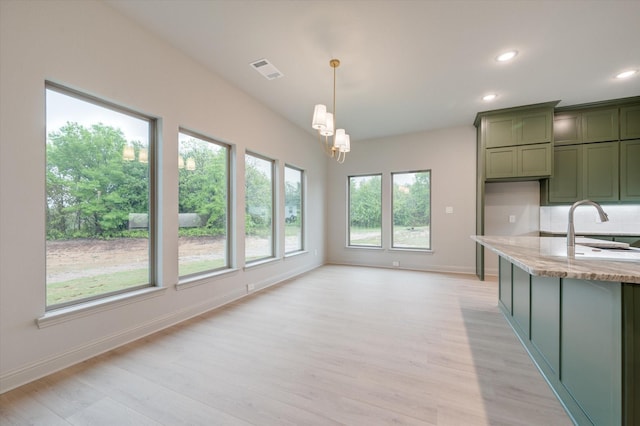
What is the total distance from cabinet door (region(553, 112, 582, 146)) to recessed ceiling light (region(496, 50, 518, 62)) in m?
2.46

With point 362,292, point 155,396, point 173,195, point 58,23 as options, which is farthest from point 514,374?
point 58,23

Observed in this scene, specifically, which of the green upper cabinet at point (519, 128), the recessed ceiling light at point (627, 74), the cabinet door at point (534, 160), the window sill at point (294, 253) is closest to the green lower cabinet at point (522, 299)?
the cabinet door at point (534, 160)

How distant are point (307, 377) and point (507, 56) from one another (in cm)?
393

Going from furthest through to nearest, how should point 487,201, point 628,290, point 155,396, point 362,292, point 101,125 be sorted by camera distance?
point 487,201 < point 362,292 < point 101,125 < point 155,396 < point 628,290

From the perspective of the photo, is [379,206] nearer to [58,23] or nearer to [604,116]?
[604,116]

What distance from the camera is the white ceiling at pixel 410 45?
236cm

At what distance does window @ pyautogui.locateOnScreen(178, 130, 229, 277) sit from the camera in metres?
3.15

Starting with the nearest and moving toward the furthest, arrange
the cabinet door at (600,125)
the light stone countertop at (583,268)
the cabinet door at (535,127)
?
the light stone countertop at (583,268)
the cabinet door at (600,125)
the cabinet door at (535,127)

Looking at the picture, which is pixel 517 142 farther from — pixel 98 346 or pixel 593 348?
pixel 98 346

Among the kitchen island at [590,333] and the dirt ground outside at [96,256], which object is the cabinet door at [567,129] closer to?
the kitchen island at [590,333]

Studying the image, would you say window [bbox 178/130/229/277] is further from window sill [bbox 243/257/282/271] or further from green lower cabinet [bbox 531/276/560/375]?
green lower cabinet [bbox 531/276/560/375]

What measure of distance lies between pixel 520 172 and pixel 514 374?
3.85m

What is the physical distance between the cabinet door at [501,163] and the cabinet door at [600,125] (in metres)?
1.16

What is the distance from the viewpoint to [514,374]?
Result: 1.99 meters
